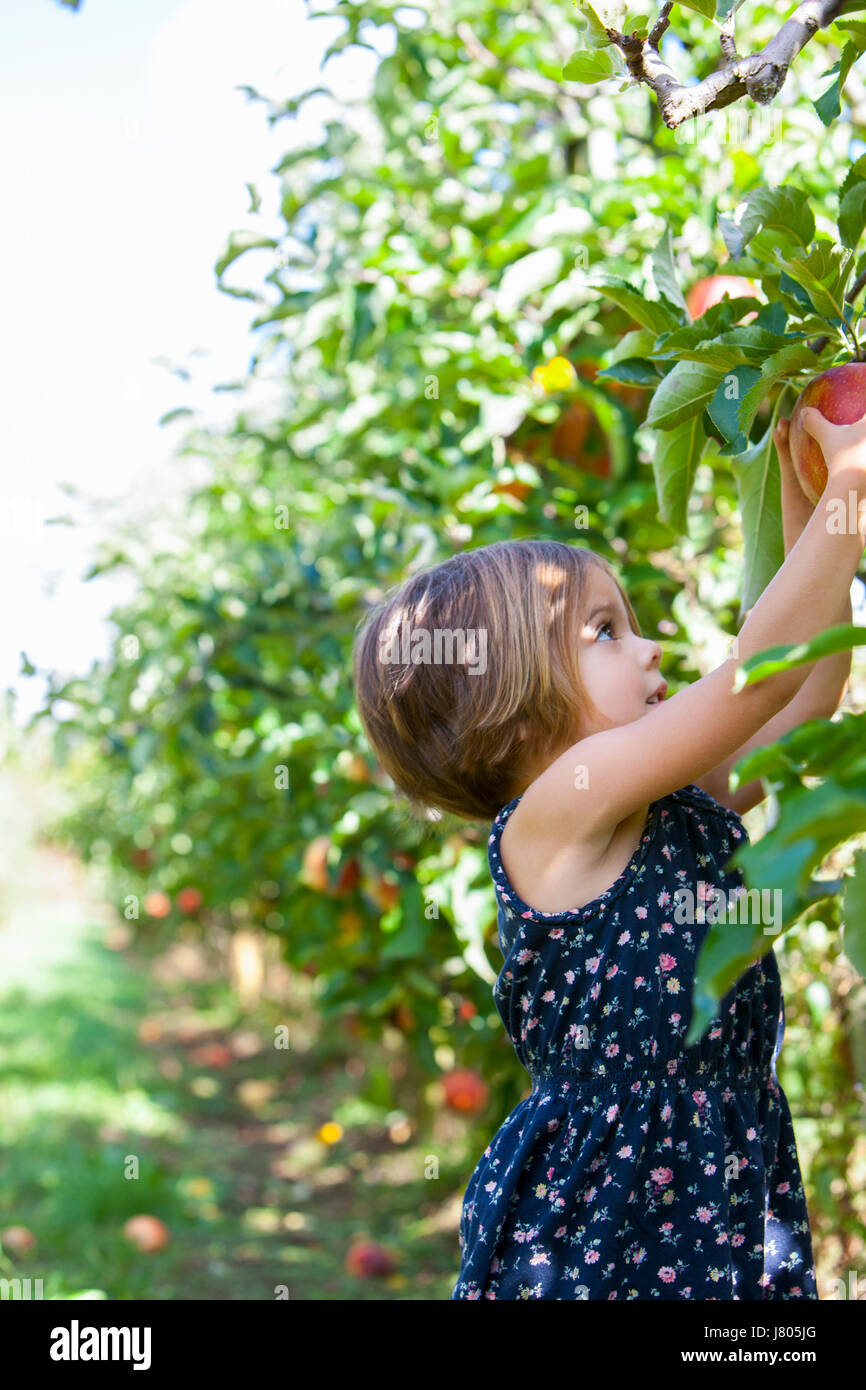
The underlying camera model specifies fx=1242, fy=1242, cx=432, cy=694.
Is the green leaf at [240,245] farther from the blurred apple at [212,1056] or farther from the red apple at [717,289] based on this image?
the blurred apple at [212,1056]

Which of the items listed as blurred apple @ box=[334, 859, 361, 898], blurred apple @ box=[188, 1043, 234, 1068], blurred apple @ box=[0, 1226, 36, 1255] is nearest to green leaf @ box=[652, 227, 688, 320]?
blurred apple @ box=[334, 859, 361, 898]

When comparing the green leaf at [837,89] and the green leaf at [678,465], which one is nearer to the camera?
the green leaf at [837,89]

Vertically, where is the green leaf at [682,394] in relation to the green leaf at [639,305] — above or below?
below

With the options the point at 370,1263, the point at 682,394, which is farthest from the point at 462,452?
the point at 370,1263

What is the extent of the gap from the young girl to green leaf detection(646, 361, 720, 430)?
81 millimetres

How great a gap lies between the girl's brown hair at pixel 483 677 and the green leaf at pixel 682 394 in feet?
0.61

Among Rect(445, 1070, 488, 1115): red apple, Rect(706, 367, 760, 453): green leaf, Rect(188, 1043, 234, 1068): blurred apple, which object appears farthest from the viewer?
Rect(188, 1043, 234, 1068): blurred apple

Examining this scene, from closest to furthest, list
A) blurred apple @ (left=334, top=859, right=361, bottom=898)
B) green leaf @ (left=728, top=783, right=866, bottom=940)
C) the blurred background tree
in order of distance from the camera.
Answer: green leaf @ (left=728, top=783, right=866, bottom=940)
the blurred background tree
blurred apple @ (left=334, top=859, right=361, bottom=898)

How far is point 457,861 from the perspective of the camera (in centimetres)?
178

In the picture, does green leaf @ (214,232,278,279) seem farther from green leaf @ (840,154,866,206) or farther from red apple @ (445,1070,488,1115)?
red apple @ (445,1070,488,1115)

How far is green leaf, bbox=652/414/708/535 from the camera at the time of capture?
3.43 ft

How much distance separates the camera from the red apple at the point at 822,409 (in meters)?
0.87

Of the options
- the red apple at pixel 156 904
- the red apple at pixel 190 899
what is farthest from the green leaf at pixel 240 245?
the red apple at pixel 156 904

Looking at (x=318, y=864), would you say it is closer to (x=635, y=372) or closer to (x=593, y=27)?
(x=635, y=372)
